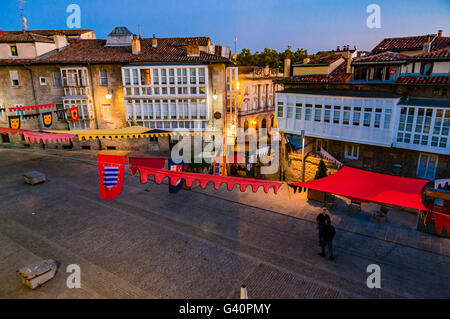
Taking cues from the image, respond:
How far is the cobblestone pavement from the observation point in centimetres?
1071

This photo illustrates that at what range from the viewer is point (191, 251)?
1316cm

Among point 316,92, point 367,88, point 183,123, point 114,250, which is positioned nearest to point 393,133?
point 367,88

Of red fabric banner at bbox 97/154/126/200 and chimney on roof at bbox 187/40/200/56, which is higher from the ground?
chimney on roof at bbox 187/40/200/56

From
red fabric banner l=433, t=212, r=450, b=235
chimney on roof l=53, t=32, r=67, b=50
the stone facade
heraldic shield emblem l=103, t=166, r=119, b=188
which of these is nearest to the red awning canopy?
red fabric banner l=433, t=212, r=450, b=235

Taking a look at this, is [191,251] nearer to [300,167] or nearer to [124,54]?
[300,167]

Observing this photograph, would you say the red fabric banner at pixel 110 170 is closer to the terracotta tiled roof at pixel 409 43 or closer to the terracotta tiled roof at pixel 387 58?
the terracotta tiled roof at pixel 387 58

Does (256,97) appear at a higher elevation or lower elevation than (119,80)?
lower

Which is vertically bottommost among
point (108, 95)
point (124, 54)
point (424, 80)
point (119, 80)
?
point (108, 95)

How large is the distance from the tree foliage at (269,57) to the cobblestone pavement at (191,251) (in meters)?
38.2

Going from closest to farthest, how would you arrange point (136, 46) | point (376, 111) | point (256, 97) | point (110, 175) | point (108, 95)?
point (110, 175)
point (376, 111)
point (136, 46)
point (108, 95)
point (256, 97)

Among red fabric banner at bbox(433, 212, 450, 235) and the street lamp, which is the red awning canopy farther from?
the street lamp

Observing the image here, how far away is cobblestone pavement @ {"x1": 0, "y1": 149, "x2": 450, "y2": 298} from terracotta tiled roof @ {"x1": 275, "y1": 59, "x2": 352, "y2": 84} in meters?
9.66

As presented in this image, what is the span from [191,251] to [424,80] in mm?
16021

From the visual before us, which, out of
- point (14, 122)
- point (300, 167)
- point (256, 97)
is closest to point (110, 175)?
point (14, 122)
